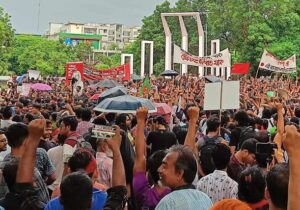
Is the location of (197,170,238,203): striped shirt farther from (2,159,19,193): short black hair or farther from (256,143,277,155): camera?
(2,159,19,193): short black hair

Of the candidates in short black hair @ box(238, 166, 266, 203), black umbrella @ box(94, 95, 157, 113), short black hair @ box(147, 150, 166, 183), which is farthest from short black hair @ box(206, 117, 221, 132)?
short black hair @ box(238, 166, 266, 203)

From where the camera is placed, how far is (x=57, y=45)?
89.9 metres

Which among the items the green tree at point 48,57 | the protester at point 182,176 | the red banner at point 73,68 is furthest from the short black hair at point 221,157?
the green tree at point 48,57

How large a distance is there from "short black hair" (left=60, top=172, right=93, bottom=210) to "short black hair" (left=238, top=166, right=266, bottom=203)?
117cm

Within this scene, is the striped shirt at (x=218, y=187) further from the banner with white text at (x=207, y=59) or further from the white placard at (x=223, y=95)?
the banner with white text at (x=207, y=59)

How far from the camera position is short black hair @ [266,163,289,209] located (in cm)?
353

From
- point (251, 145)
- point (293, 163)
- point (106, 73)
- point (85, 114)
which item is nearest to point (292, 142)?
point (293, 163)

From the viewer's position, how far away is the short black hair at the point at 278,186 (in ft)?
11.6

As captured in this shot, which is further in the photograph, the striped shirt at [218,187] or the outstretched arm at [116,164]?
the striped shirt at [218,187]

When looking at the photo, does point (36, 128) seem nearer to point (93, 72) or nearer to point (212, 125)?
point (212, 125)

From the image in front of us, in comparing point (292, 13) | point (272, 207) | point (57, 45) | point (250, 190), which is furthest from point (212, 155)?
point (57, 45)

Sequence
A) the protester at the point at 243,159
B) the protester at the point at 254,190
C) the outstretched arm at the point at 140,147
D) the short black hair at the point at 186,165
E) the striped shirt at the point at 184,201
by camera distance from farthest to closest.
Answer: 1. the protester at the point at 243,159
2. the outstretched arm at the point at 140,147
3. the protester at the point at 254,190
4. the short black hair at the point at 186,165
5. the striped shirt at the point at 184,201

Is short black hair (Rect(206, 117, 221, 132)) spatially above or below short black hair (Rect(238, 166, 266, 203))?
above

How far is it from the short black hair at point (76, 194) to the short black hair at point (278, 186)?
1.09 m
